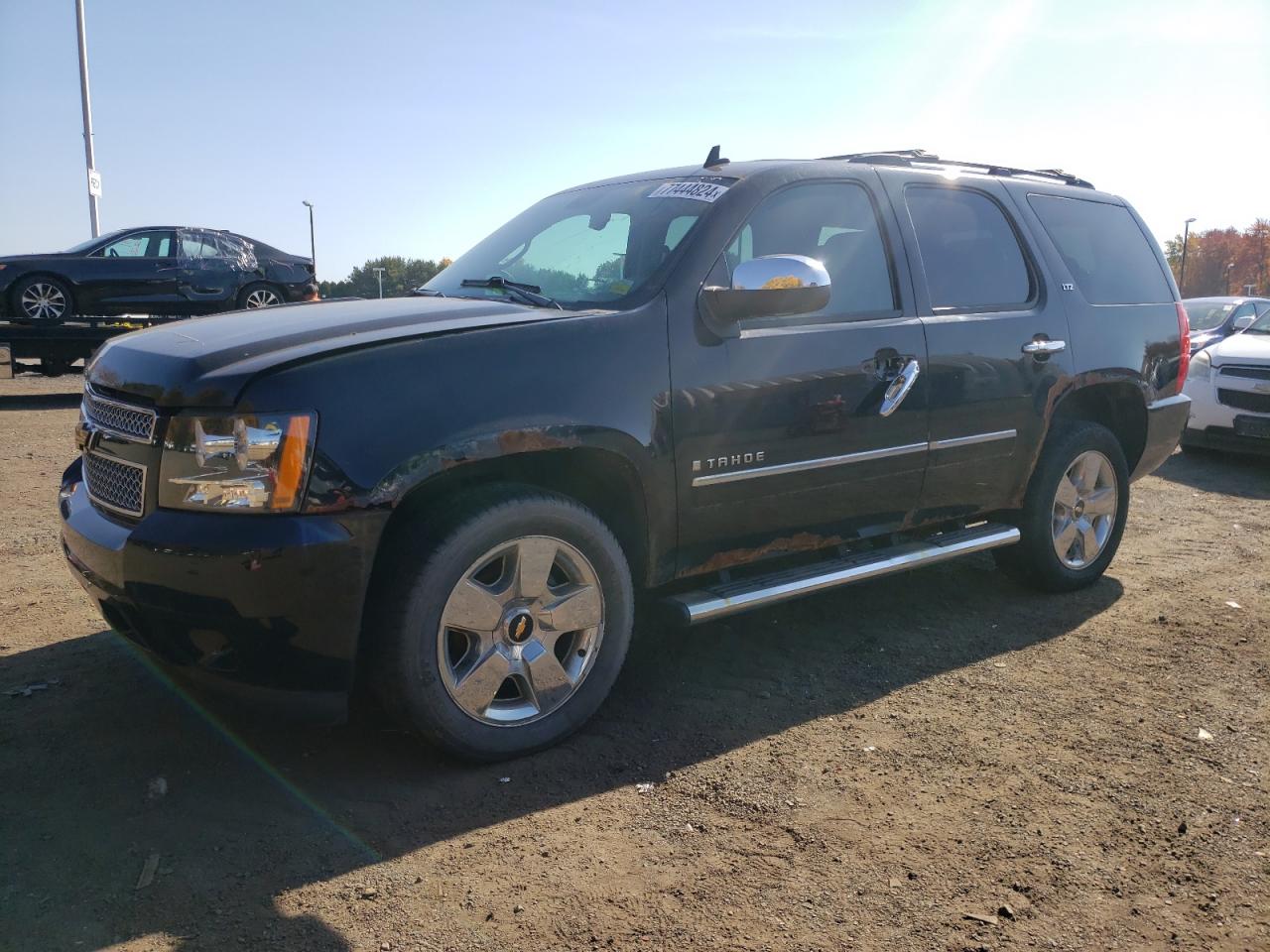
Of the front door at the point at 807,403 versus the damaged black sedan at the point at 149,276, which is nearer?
the front door at the point at 807,403

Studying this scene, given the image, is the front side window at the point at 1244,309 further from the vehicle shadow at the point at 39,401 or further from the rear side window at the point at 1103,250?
→ the vehicle shadow at the point at 39,401

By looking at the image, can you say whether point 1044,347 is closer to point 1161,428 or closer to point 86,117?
point 1161,428

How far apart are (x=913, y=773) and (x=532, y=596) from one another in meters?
1.30

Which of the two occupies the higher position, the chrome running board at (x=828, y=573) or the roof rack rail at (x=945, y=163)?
the roof rack rail at (x=945, y=163)

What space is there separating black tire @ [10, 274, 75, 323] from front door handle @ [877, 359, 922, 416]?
39.8 ft

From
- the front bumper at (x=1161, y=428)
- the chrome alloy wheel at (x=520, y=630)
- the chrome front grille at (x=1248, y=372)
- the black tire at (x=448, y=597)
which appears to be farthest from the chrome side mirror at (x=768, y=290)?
the chrome front grille at (x=1248, y=372)

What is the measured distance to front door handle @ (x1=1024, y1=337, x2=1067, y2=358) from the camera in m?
4.55

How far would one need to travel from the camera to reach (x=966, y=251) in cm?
453

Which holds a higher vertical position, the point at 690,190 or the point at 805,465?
the point at 690,190

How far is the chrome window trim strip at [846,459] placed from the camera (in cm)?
354

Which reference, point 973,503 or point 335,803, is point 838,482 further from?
point 335,803

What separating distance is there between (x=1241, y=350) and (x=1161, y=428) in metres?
5.11

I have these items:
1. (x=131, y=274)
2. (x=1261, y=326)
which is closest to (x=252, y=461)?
(x=1261, y=326)

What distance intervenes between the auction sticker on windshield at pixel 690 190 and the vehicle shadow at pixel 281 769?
71.3 inches
